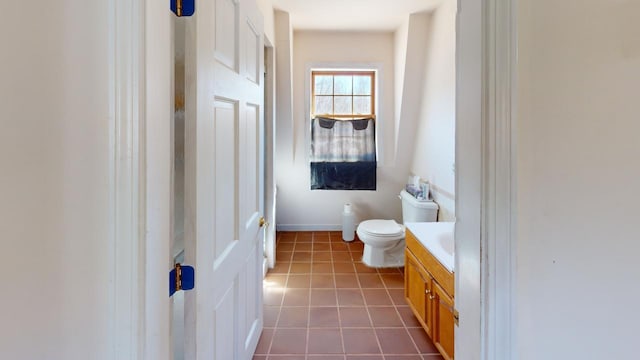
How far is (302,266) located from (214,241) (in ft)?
7.46

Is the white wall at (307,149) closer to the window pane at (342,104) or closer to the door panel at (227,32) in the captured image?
the window pane at (342,104)

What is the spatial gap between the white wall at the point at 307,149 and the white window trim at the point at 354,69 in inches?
0.5

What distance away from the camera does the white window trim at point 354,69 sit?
155 inches

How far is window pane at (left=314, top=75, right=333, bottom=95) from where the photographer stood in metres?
4.07

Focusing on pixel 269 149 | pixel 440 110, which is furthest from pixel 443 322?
pixel 269 149

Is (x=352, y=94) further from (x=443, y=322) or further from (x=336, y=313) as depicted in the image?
(x=443, y=322)

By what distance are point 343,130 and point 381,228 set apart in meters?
1.36
